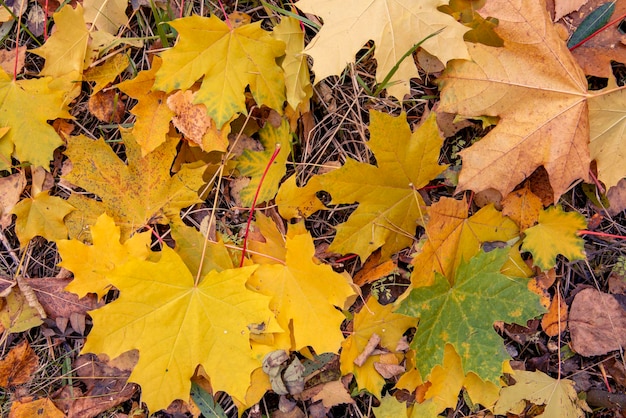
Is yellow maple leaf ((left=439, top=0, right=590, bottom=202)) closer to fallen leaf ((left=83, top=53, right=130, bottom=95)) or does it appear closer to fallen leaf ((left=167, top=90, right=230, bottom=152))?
fallen leaf ((left=167, top=90, right=230, bottom=152))

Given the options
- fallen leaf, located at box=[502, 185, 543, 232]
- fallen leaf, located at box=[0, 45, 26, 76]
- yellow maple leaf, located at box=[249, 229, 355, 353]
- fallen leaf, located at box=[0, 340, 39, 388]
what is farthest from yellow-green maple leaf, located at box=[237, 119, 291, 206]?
fallen leaf, located at box=[0, 340, 39, 388]

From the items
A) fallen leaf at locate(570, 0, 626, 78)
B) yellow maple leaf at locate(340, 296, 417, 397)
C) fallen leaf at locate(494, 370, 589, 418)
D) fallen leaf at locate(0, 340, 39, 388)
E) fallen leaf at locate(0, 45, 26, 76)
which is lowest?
fallen leaf at locate(0, 340, 39, 388)

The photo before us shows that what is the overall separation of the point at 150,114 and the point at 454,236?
3.61ft

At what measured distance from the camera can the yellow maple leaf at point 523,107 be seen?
4.72 feet

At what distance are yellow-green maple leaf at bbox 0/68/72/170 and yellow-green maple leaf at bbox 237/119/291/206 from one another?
0.66 metres

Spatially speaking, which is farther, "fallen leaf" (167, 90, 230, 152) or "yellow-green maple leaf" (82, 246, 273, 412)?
"fallen leaf" (167, 90, 230, 152)

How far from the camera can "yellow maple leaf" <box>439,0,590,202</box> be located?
1439 mm

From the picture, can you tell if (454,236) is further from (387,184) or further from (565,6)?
(565,6)

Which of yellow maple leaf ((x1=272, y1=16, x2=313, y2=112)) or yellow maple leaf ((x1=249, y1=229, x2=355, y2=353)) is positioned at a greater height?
yellow maple leaf ((x1=272, y1=16, x2=313, y2=112))

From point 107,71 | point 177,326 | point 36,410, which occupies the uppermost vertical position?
point 107,71

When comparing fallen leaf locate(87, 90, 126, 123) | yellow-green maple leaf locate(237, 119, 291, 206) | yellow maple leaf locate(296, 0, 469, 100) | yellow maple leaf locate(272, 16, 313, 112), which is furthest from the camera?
fallen leaf locate(87, 90, 126, 123)

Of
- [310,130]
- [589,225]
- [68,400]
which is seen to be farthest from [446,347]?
[68,400]

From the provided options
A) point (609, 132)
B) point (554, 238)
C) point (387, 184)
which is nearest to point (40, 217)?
point (387, 184)

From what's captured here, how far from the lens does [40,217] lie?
174cm
